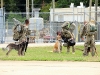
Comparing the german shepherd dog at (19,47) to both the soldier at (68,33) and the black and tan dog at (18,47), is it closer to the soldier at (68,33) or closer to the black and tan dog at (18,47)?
the black and tan dog at (18,47)

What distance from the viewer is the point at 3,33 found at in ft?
106

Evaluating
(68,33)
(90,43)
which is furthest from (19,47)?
(68,33)

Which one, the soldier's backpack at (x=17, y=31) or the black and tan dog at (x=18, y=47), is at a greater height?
the soldier's backpack at (x=17, y=31)

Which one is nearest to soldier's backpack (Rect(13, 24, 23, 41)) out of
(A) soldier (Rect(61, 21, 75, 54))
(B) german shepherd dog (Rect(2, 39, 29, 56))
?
(B) german shepherd dog (Rect(2, 39, 29, 56))

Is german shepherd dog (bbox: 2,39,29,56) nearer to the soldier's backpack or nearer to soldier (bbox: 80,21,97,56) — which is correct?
the soldier's backpack
